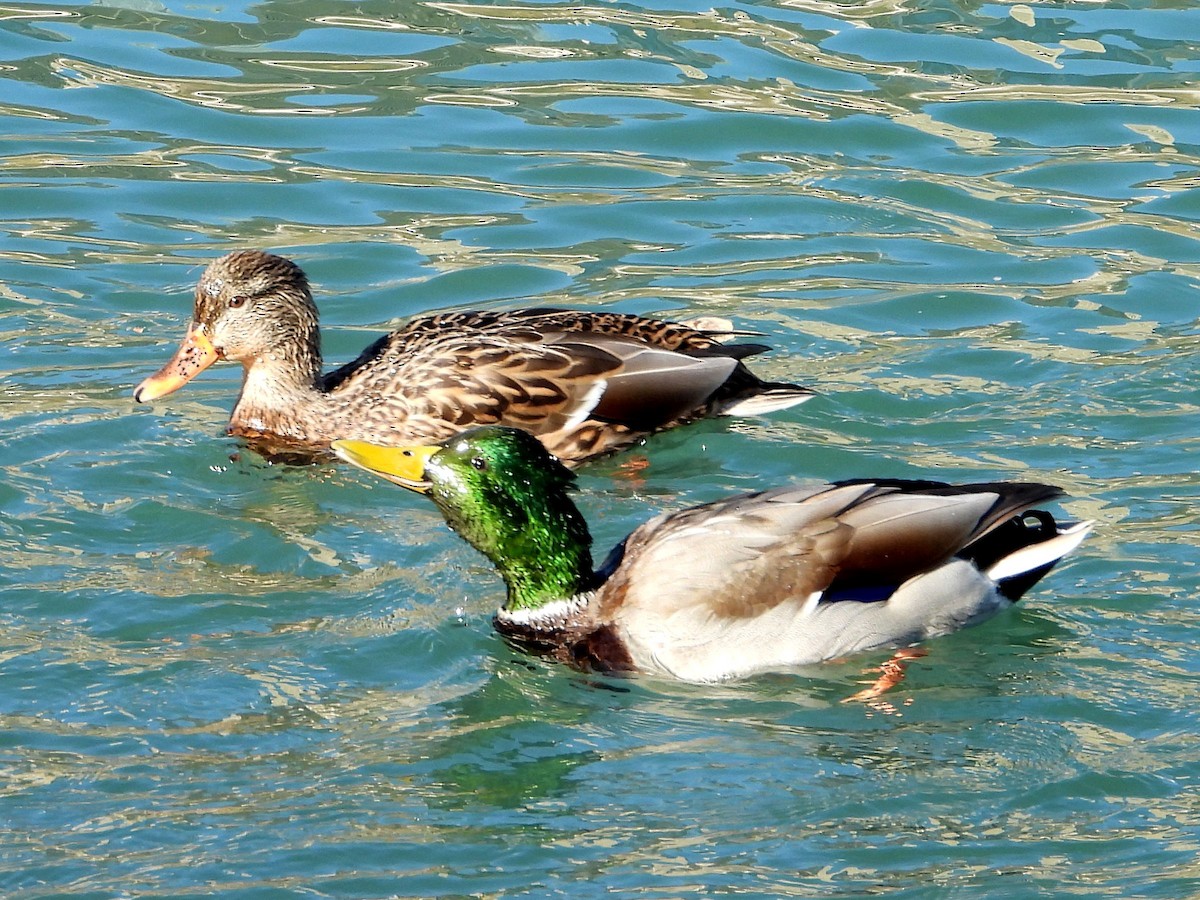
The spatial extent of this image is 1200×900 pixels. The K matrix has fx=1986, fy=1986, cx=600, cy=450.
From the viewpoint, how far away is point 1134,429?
9.55 meters

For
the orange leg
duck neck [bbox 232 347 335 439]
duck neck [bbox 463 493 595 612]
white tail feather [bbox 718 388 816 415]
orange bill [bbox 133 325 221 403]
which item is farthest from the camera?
duck neck [bbox 232 347 335 439]

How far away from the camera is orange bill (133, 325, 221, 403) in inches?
389

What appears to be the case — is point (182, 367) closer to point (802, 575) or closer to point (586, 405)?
point (586, 405)

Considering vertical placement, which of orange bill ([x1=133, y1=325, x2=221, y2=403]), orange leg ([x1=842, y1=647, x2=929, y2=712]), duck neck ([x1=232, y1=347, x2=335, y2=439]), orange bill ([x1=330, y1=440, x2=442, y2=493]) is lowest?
orange leg ([x1=842, y1=647, x2=929, y2=712])

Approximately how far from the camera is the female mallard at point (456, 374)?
32.1 ft

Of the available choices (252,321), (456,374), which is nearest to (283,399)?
(252,321)

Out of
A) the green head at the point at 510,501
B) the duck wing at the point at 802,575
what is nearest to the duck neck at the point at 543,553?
the green head at the point at 510,501

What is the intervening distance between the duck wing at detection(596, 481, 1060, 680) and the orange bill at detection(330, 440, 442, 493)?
2.82 ft

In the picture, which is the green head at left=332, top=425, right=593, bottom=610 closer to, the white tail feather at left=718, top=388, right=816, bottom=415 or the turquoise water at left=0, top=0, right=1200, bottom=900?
the turquoise water at left=0, top=0, right=1200, bottom=900

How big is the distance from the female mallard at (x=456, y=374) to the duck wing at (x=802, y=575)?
80.8 inches

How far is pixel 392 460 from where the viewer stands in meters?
7.60

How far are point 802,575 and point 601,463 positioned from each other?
2503 millimetres

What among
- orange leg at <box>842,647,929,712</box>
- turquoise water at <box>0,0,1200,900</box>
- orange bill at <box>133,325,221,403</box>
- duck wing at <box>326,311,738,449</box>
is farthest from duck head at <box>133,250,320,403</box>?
orange leg at <box>842,647,929,712</box>

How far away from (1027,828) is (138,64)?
10.7 metres
